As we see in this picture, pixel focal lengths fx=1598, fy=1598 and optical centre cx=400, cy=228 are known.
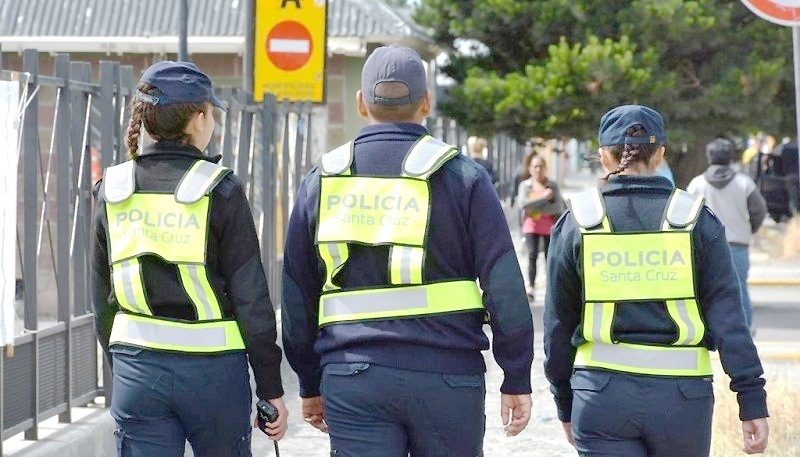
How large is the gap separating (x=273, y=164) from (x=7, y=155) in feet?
18.3

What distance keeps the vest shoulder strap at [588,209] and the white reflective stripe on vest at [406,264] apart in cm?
59

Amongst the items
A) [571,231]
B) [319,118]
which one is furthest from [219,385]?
[319,118]

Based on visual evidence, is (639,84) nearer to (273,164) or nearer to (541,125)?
(541,125)

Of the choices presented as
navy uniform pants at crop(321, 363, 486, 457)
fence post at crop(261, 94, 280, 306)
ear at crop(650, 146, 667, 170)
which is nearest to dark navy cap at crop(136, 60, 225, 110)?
navy uniform pants at crop(321, 363, 486, 457)

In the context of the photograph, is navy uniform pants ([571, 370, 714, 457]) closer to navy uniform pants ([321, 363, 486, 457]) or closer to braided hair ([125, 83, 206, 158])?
navy uniform pants ([321, 363, 486, 457])

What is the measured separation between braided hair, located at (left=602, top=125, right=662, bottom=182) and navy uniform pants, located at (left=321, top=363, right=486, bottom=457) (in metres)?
0.89

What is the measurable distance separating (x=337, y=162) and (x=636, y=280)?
3.14ft

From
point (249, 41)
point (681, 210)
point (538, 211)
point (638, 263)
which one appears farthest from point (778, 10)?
point (538, 211)

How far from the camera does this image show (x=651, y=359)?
465 cm

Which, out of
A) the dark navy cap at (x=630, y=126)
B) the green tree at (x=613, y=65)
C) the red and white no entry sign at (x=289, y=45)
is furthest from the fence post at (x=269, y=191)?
the green tree at (x=613, y=65)

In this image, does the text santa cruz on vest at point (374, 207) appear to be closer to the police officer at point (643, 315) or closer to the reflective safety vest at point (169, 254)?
the reflective safety vest at point (169, 254)

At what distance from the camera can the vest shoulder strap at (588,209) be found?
4.79 m

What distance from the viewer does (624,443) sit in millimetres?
4641

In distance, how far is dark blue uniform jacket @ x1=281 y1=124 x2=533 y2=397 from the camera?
442 cm
